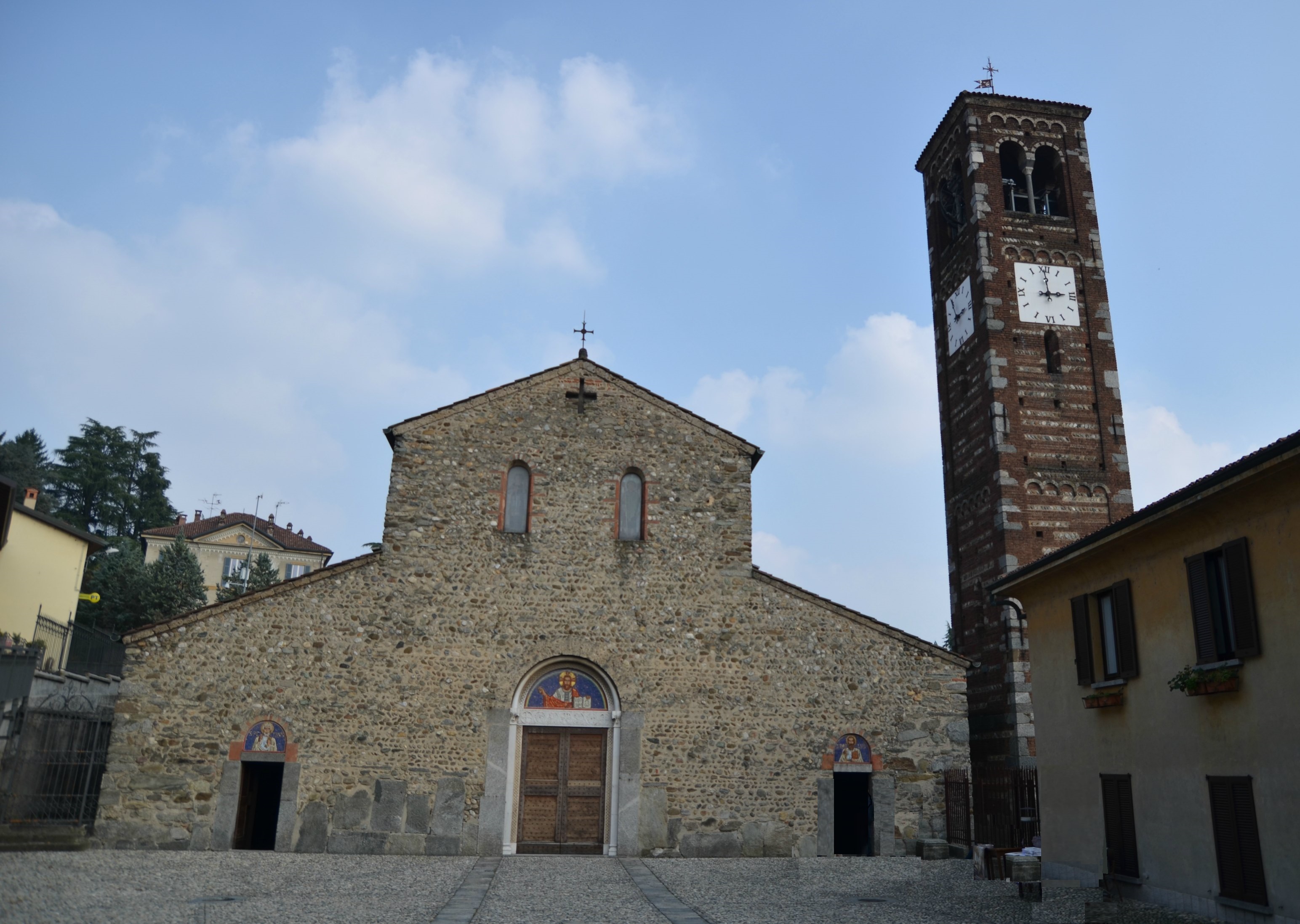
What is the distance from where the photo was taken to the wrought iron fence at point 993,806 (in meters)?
14.7

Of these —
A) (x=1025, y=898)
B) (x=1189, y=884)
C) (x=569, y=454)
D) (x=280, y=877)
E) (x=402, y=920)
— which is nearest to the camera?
(x=402, y=920)

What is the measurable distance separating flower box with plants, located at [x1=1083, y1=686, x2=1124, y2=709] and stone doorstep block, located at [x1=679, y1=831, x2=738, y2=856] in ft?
21.6

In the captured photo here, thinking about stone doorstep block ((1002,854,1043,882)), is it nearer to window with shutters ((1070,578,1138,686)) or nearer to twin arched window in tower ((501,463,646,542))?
window with shutters ((1070,578,1138,686))

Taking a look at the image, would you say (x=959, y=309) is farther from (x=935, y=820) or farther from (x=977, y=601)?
(x=935, y=820)

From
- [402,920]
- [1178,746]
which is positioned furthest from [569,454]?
[1178,746]

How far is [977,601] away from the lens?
21.6 m

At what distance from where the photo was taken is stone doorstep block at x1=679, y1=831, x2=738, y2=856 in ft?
50.6

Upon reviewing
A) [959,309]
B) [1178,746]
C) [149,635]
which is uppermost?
[959,309]

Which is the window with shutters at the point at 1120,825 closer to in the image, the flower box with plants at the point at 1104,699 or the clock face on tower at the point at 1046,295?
the flower box with plants at the point at 1104,699

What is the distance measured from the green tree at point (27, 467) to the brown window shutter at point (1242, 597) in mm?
47815

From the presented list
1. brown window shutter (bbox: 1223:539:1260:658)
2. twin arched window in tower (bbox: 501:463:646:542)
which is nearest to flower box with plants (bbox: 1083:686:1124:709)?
brown window shutter (bbox: 1223:539:1260:658)

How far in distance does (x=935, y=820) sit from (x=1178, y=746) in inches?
269

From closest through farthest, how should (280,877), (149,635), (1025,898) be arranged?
(1025,898)
(280,877)
(149,635)

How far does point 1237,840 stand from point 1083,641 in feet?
10.5
